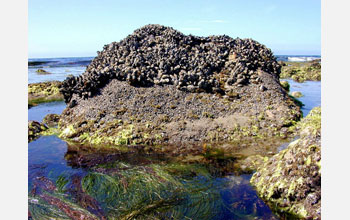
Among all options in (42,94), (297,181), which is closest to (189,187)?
(297,181)

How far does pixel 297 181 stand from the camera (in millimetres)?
6023

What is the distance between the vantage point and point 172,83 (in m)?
13.6

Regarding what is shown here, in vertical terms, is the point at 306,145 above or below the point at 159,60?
below

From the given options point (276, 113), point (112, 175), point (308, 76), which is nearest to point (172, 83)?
point (276, 113)

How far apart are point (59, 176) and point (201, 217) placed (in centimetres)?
470

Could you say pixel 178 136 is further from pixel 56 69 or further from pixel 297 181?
pixel 56 69

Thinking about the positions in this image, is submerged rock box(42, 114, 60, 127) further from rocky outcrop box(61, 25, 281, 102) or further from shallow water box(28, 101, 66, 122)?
rocky outcrop box(61, 25, 281, 102)

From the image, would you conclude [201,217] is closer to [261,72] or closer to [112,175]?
[112,175]

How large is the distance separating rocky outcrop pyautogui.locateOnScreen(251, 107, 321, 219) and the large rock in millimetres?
3918

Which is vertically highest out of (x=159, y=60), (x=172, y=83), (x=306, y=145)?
(x=159, y=60)

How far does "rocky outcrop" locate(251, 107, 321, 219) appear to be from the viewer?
5.69 meters

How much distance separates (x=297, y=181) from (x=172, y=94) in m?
7.93

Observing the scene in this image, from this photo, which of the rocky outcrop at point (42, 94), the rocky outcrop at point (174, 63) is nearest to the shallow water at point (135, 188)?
the rocky outcrop at point (174, 63)

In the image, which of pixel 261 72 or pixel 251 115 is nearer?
pixel 251 115
